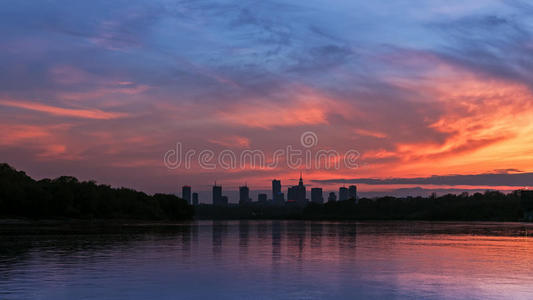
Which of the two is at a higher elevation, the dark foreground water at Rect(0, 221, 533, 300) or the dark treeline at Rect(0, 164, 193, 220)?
the dark treeline at Rect(0, 164, 193, 220)

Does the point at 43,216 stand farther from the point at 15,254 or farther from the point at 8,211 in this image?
the point at 15,254

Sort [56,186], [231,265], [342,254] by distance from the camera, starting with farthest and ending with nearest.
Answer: [56,186]
[342,254]
[231,265]

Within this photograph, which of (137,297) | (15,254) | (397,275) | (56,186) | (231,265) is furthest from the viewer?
(56,186)

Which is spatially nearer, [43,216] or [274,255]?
[274,255]

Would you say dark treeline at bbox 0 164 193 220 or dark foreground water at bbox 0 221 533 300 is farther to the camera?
dark treeline at bbox 0 164 193 220

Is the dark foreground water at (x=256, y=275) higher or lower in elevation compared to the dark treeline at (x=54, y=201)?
lower

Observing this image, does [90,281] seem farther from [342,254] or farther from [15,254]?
[342,254]

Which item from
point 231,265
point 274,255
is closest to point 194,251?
point 274,255

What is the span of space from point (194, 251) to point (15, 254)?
14.4m

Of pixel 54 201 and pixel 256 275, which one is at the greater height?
pixel 54 201

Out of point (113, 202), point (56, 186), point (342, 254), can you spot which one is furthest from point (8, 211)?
point (342, 254)

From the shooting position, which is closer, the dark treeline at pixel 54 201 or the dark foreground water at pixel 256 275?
the dark foreground water at pixel 256 275

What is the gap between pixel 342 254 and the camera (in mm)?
48062

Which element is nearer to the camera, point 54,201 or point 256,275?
point 256,275
